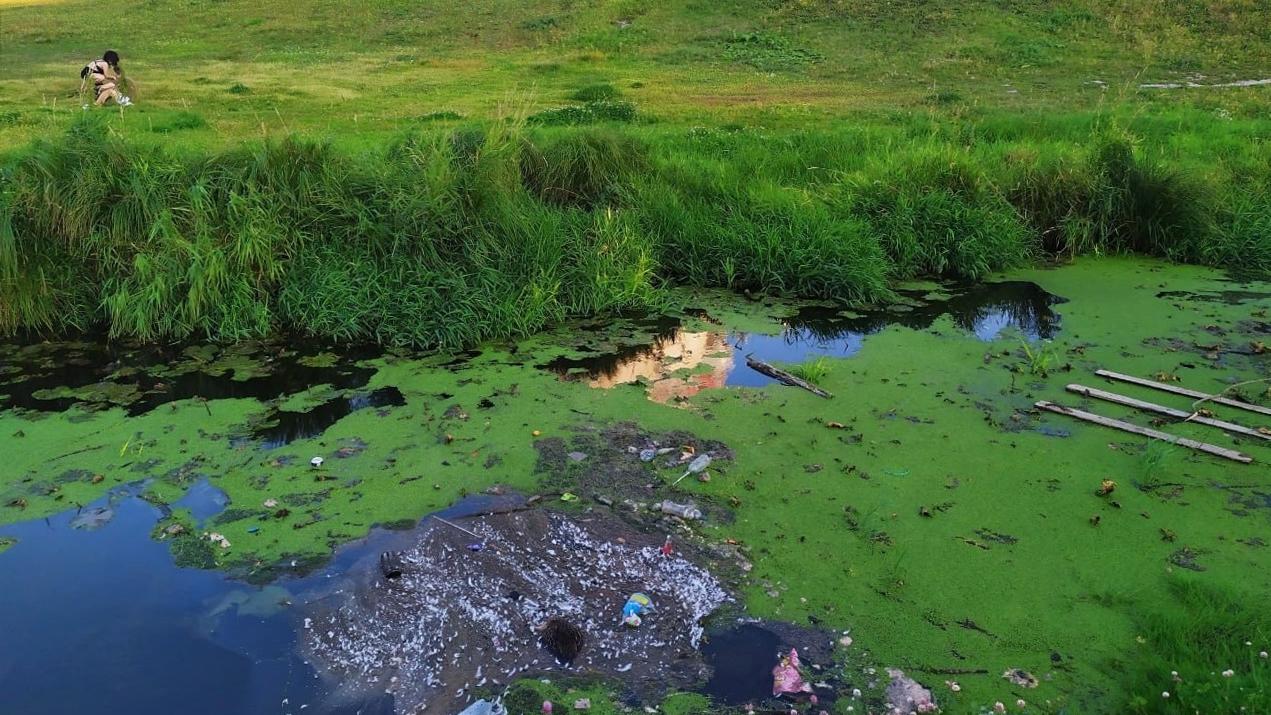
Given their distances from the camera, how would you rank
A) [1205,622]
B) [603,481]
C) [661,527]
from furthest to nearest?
[603,481]
[661,527]
[1205,622]

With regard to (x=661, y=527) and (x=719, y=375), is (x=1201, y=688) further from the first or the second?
(x=719, y=375)

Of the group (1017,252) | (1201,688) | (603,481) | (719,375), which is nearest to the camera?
(1201,688)

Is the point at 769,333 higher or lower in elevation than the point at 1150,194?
lower

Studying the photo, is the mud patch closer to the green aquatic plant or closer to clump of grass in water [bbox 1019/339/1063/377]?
the green aquatic plant

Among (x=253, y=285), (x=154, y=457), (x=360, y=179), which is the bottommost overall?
(x=154, y=457)

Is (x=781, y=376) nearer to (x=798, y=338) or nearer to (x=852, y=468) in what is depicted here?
(x=798, y=338)

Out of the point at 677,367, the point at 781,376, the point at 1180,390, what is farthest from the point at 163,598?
the point at 1180,390

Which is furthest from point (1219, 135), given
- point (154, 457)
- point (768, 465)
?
point (154, 457)

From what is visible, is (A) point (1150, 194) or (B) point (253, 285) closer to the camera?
(B) point (253, 285)

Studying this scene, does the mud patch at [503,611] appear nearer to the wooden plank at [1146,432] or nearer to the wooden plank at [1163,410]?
the wooden plank at [1146,432]
